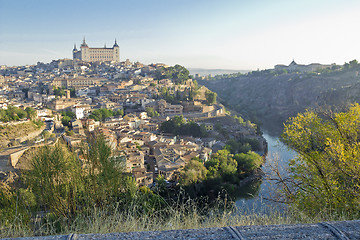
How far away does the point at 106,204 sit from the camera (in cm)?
272

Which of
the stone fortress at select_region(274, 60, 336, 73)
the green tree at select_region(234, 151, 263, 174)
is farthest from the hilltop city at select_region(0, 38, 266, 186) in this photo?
the stone fortress at select_region(274, 60, 336, 73)

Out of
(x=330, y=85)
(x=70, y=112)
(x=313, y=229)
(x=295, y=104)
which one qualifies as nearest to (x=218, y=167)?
(x=313, y=229)

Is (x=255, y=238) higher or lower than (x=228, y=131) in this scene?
higher

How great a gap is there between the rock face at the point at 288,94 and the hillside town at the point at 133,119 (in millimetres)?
6998

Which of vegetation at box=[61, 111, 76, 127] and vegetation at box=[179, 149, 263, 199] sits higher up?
vegetation at box=[61, 111, 76, 127]

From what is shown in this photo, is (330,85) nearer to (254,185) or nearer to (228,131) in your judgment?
(228,131)

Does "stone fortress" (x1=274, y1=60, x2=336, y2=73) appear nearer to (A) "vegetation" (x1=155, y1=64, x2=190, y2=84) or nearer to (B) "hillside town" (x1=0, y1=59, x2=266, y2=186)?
(A) "vegetation" (x1=155, y1=64, x2=190, y2=84)

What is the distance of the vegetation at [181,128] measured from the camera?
16156 millimetres

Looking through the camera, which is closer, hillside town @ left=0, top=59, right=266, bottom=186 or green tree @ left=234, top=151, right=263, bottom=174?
hillside town @ left=0, top=59, right=266, bottom=186

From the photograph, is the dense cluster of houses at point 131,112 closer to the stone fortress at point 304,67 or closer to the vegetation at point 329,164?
the vegetation at point 329,164

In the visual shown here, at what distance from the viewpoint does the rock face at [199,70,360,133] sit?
81.0 ft

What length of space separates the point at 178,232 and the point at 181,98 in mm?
22019

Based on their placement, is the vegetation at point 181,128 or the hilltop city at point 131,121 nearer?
the hilltop city at point 131,121

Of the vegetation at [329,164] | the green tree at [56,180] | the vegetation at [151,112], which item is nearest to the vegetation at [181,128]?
the vegetation at [151,112]
